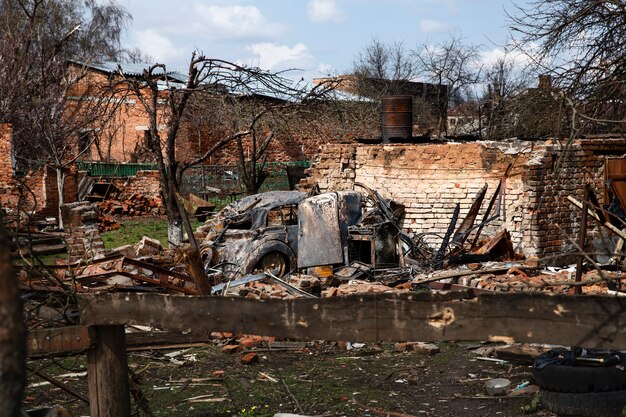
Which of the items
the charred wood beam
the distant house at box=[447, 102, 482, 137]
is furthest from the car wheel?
the distant house at box=[447, 102, 482, 137]

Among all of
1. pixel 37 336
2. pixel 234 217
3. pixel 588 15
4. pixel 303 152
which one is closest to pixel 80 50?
pixel 303 152

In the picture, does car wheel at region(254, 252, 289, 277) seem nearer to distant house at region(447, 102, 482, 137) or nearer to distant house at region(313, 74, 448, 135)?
distant house at region(447, 102, 482, 137)

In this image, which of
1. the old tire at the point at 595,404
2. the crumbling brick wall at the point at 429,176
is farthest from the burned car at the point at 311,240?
the old tire at the point at 595,404

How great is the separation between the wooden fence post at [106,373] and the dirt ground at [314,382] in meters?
2.44

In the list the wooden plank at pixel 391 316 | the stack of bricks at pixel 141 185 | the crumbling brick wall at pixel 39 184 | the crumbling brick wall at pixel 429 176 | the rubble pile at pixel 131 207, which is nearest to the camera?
the wooden plank at pixel 391 316

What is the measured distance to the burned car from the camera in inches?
563

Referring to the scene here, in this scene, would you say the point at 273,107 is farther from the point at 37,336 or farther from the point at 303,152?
the point at 303,152

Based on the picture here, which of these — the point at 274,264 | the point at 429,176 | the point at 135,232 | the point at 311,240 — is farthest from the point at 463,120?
the point at 274,264

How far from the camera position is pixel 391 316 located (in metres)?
3.42

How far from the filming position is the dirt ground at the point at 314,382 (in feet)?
23.1

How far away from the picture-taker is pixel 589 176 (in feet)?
52.7

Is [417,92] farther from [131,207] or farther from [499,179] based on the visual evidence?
[499,179]

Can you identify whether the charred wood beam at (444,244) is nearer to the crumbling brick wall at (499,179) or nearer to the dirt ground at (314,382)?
the crumbling brick wall at (499,179)

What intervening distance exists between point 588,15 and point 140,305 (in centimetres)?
830
